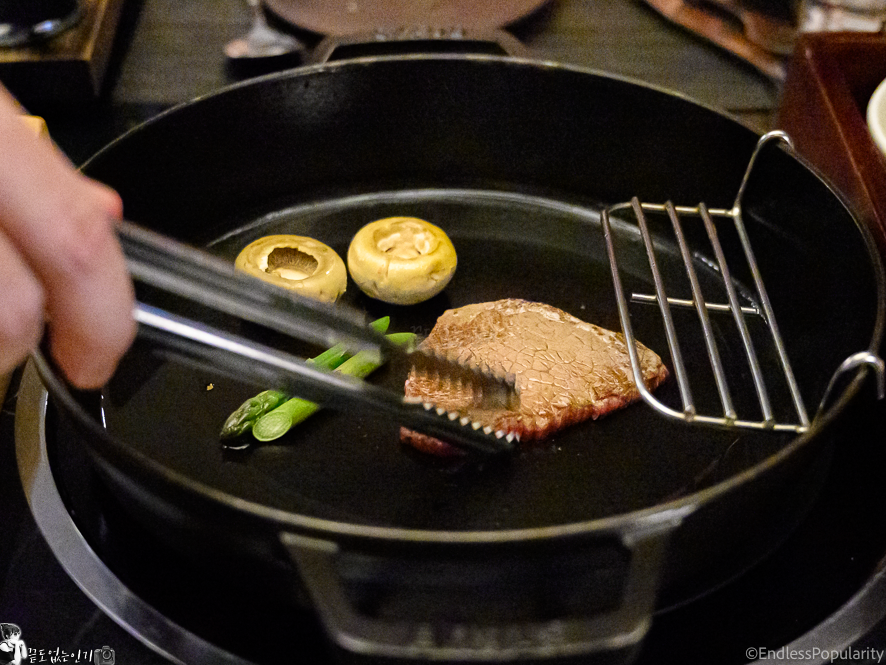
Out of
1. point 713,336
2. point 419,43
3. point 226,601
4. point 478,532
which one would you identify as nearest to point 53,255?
point 478,532

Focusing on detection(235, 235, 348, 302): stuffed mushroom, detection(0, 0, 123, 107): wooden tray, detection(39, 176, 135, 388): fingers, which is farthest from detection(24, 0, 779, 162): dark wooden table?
detection(39, 176, 135, 388): fingers

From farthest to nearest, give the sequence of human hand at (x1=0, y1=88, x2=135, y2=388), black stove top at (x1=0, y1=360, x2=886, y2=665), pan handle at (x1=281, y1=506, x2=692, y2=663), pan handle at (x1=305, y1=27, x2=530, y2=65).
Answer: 1. pan handle at (x1=305, y1=27, x2=530, y2=65)
2. black stove top at (x1=0, y1=360, x2=886, y2=665)
3. pan handle at (x1=281, y1=506, x2=692, y2=663)
4. human hand at (x1=0, y1=88, x2=135, y2=388)

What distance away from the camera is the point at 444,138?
5.76 ft

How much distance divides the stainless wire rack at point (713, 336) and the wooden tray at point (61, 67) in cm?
130

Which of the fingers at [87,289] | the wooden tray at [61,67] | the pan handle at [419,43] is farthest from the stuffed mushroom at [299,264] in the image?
the wooden tray at [61,67]

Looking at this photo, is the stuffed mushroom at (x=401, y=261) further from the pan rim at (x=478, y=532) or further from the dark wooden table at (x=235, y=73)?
the dark wooden table at (x=235, y=73)

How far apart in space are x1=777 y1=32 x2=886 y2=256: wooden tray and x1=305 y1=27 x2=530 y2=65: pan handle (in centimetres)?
59

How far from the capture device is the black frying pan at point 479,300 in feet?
2.71

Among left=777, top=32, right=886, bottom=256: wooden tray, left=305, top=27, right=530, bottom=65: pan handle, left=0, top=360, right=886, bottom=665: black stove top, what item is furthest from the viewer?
left=305, top=27, right=530, bottom=65: pan handle

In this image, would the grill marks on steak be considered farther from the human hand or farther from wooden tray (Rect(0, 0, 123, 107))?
wooden tray (Rect(0, 0, 123, 107))

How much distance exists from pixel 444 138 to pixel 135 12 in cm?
115

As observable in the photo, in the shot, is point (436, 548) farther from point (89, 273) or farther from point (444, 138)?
point (444, 138)

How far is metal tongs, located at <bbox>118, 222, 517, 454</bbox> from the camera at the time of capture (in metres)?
0.83

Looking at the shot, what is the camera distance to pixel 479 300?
1.53 metres
